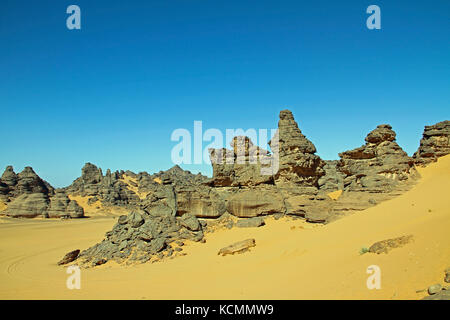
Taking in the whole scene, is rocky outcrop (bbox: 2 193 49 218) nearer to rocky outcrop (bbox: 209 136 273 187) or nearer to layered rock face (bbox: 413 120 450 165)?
rocky outcrop (bbox: 209 136 273 187)

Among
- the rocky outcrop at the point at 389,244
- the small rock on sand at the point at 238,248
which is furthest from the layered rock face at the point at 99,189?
the rocky outcrop at the point at 389,244

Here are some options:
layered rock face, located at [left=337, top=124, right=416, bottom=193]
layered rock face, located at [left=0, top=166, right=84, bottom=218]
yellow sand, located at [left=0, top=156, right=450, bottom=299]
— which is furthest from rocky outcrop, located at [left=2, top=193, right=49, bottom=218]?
layered rock face, located at [left=337, top=124, right=416, bottom=193]

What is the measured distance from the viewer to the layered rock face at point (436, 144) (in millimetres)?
19125

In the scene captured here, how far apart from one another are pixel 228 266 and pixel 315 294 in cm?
532

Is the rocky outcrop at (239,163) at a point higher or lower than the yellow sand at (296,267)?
higher

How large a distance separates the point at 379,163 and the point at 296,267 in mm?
10694

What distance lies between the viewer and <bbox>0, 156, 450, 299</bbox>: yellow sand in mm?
7312

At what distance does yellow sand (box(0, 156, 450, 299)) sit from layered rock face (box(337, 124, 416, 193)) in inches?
58.8

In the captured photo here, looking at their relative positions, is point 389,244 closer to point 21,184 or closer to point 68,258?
point 68,258

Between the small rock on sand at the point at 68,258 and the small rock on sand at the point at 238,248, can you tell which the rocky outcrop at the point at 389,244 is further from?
the small rock on sand at the point at 68,258

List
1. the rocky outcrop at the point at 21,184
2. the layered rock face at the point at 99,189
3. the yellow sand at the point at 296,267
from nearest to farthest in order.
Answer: the yellow sand at the point at 296,267, the rocky outcrop at the point at 21,184, the layered rock face at the point at 99,189

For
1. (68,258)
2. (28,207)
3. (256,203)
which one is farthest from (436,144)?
(28,207)

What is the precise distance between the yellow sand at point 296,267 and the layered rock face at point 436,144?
1.15 m
